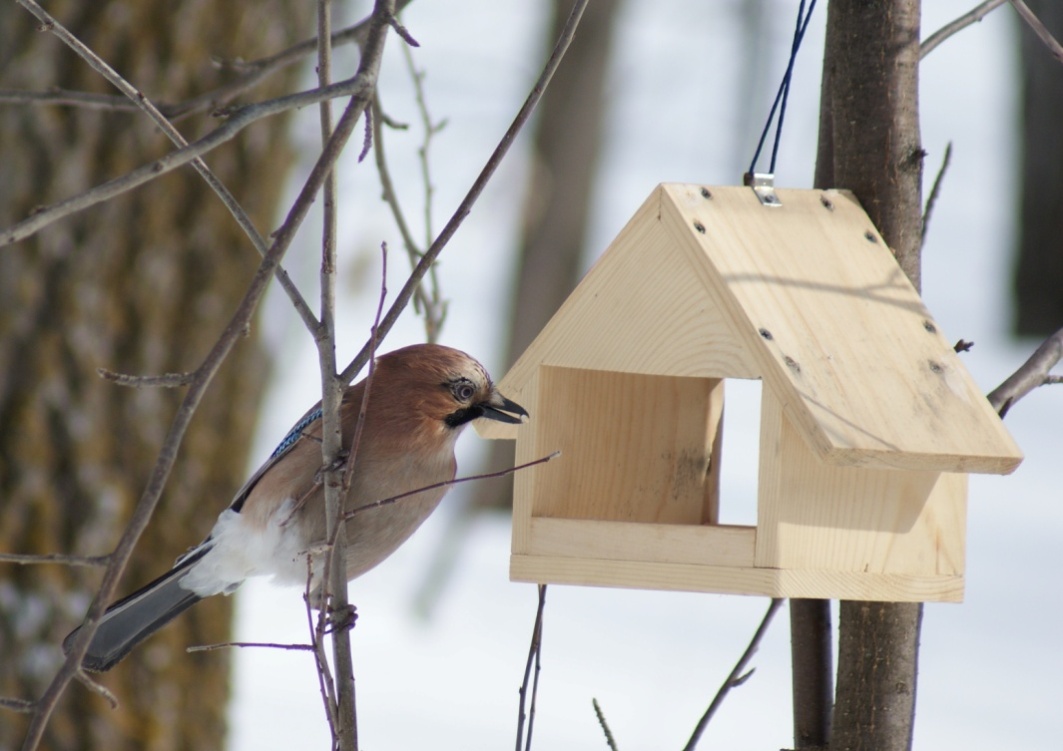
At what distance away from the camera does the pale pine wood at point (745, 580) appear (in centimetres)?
206

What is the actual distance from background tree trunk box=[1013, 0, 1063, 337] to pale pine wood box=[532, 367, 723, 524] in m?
6.77

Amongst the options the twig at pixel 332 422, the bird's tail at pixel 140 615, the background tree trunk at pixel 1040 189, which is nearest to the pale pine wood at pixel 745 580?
the twig at pixel 332 422

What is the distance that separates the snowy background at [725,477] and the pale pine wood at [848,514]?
1.90 metres

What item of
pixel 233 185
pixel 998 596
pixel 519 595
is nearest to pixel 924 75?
pixel 998 596

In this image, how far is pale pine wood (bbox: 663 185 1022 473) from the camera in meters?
1.95

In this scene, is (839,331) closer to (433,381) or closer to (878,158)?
(878,158)

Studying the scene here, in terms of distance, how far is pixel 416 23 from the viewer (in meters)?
11.8

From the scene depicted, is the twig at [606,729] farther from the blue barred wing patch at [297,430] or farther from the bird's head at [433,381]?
the blue barred wing patch at [297,430]

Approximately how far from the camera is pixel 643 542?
7.14 ft

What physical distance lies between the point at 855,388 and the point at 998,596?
675 centimetres

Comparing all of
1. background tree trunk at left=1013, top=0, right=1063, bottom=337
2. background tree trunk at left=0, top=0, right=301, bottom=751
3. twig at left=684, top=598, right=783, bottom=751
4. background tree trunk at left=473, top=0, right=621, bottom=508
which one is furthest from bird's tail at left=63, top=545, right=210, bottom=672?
background tree trunk at left=1013, top=0, right=1063, bottom=337

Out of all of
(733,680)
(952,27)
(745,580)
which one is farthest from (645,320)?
(952,27)

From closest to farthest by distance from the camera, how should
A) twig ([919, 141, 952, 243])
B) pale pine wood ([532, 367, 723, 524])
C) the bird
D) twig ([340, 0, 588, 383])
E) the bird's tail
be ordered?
twig ([340, 0, 588, 383]), twig ([919, 141, 952, 243]), pale pine wood ([532, 367, 723, 524]), the bird, the bird's tail

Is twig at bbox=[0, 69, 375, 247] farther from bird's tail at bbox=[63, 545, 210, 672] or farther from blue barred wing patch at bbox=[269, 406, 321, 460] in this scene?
bird's tail at bbox=[63, 545, 210, 672]
